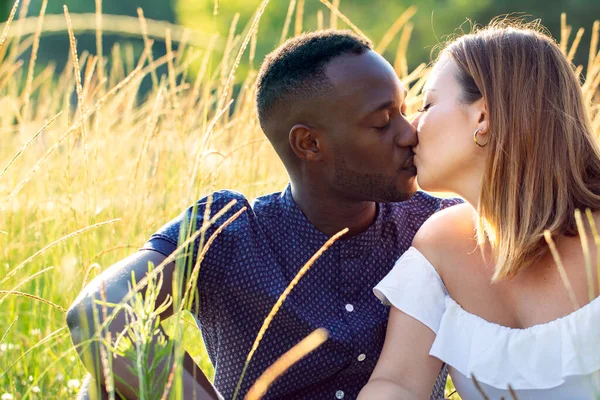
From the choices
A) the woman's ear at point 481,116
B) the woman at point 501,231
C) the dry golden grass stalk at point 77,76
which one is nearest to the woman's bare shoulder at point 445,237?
the woman at point 501,231

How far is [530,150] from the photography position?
6.54ft

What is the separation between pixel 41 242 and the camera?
3053 millimetres

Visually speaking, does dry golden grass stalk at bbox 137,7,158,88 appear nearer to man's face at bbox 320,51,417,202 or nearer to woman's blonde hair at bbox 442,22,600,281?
man's face at bbox 320,51,417,202

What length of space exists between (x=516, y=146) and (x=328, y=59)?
582 millimetres

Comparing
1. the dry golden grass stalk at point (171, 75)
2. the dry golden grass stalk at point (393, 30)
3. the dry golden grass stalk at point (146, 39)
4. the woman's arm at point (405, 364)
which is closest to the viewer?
the woman's arm at point (405, 364)

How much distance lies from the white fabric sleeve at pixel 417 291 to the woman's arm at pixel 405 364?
22mm

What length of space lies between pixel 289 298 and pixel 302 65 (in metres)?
0.64

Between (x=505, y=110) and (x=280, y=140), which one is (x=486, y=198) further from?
(x=280, y=140)

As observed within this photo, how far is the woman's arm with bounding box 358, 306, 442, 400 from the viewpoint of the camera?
6.39 ft

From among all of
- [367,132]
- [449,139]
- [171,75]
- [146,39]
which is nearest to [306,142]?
[367,132]

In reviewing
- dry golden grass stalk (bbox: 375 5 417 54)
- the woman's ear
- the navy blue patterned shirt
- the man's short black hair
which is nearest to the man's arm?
the navy blue patterned shirt

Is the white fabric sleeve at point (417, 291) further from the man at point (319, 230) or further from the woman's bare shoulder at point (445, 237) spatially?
the man at point (319, 230)

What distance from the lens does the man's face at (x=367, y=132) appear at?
7.14 ft

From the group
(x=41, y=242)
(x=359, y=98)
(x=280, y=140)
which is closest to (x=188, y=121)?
(x=41, y=242)
